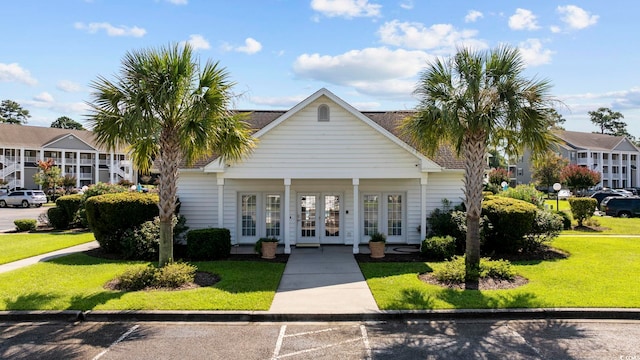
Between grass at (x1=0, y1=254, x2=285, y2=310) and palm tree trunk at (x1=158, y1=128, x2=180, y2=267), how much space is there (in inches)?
61.1

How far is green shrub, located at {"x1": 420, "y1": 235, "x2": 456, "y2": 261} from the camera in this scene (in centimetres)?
1318

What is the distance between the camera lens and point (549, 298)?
8742 millimetres

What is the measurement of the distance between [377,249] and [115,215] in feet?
28.7

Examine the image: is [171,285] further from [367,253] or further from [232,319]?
[367,253]

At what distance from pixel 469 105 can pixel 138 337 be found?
30.4 feet

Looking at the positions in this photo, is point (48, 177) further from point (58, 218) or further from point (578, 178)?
point (578, 178)

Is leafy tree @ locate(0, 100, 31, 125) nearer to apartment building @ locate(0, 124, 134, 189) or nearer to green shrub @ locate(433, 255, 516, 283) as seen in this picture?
apartment building @ locate(0, 124, 134, 189)

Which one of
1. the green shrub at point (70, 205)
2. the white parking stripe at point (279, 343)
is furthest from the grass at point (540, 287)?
the green shrub at point (70, 205)

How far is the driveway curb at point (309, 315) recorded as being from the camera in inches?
309

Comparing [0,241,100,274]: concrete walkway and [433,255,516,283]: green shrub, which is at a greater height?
[433,255,516,283]: green shrub

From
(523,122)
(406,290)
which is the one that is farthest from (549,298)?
(523,122)

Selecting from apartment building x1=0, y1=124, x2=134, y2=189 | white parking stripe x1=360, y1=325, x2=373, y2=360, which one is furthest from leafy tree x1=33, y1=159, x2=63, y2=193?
white parking stripe x1=360, y1=325, x2=373, y2=360

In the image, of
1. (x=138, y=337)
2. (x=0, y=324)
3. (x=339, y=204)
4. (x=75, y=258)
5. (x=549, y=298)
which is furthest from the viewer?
(x=339, y=204)

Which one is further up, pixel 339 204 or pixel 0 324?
pixel 339 204
